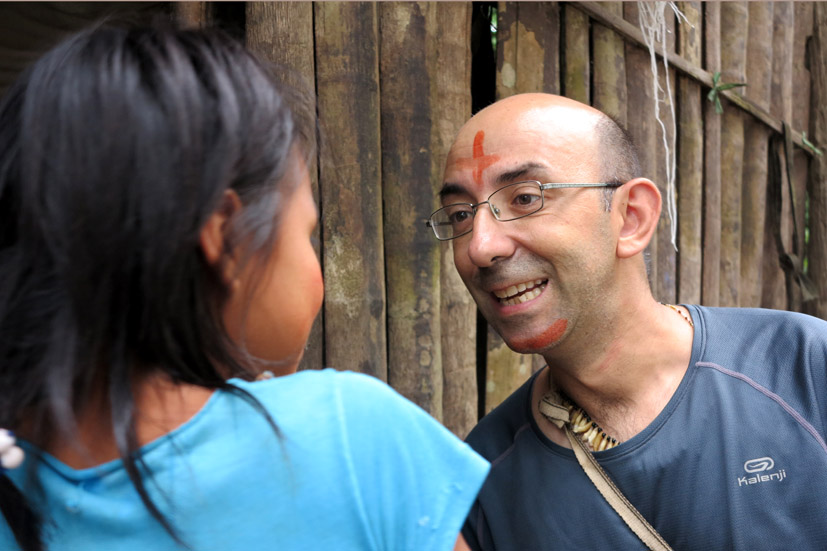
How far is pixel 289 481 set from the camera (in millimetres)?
949

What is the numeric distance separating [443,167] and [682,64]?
1488 mm

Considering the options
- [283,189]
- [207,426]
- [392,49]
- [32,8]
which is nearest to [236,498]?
[207,426]

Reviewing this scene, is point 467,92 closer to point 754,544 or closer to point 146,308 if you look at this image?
point 754,544

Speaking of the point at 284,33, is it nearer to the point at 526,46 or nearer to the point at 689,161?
the point at 526,46

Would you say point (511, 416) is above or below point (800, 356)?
below

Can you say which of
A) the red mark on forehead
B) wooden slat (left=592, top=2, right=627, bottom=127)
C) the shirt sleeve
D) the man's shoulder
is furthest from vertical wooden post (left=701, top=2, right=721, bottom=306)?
the shirt sleeve

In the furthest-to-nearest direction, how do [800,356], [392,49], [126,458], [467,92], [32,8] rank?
1. [32,8]
2. [467,92]
3. [392,49]
4. [800,356]
5. [126,458]

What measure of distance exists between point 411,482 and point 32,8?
130 inches

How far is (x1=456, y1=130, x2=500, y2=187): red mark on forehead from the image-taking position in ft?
6.50

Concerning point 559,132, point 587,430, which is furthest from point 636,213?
point 587,430

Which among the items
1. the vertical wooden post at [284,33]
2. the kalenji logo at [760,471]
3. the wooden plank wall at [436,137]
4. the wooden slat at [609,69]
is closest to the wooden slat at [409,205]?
the wooden plank wall at [436,137]

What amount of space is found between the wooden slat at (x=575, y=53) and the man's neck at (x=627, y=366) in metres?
1.33

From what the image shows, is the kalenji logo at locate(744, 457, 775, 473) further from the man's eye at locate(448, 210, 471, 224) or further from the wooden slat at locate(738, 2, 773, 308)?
the wooden slat at locate(738, 2, 773, 308)

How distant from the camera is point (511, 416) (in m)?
2.10
